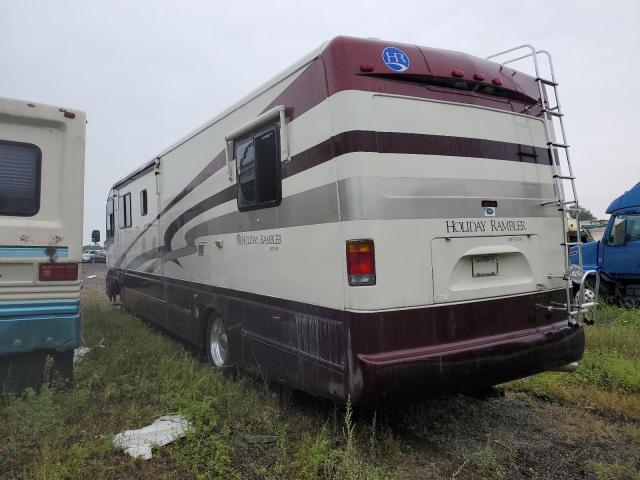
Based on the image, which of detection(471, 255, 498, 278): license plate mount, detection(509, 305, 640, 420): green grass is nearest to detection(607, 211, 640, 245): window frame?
detection(509, 305, 640, 420): green grass

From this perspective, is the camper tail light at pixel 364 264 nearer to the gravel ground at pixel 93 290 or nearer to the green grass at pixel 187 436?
the green grass at pixel 187 436

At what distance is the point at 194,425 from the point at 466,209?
2.69 metres

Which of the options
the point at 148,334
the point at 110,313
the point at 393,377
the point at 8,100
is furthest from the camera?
the point at 110,313

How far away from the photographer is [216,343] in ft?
18.6

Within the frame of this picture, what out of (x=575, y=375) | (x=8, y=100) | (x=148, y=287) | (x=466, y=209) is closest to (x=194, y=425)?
(x=466, y=209)

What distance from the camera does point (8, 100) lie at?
167 inches

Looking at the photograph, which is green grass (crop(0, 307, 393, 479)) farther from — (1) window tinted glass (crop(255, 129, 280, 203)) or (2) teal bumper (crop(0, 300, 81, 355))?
(1) window tinted glass (crop(255, 129, 280, 203))

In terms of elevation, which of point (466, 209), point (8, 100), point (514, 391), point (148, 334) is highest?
point (8, 100)

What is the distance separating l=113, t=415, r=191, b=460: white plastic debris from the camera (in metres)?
3.34

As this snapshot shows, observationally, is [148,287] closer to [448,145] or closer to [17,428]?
[17,428]

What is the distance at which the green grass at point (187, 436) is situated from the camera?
312cm

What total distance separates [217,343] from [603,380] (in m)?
4.26

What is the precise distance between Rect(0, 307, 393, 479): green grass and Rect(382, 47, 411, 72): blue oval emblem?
98.0 inches

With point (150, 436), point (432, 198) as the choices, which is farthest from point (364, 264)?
point (150, 436)
